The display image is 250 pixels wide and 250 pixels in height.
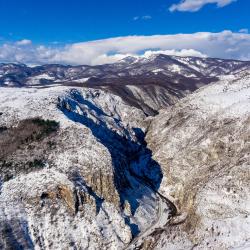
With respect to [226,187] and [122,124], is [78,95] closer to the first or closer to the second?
[122,124]

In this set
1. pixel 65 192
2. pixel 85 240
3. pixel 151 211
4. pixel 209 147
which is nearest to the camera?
pixel 85 240

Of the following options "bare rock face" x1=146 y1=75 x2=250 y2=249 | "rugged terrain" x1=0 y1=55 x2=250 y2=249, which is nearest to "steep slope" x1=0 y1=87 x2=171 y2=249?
"rugged terrain" x1=0 y1=55 x2=250 y2=249

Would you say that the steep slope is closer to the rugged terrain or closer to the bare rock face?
the rugged terrain

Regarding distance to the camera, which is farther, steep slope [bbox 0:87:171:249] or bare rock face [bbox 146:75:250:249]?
steep slope [bbox 0:87:171:249]

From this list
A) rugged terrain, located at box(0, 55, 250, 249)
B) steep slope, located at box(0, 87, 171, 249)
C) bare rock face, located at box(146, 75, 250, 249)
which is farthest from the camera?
steep slope, located at box(0, 87, 171, 249)

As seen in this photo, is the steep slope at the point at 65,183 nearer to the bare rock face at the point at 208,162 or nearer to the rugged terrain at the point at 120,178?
the rugged terrain at the point at 120,178

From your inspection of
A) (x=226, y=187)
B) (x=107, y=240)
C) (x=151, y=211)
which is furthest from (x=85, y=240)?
(x=226, y=187)
